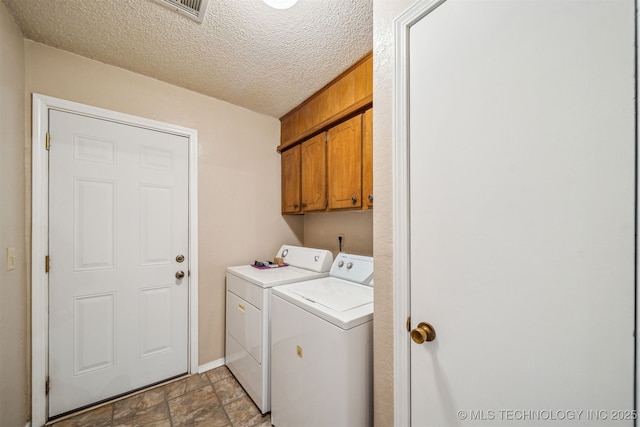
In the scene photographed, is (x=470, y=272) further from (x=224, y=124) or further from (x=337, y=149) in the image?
(x=224, y=124)

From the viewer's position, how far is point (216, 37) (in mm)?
1506

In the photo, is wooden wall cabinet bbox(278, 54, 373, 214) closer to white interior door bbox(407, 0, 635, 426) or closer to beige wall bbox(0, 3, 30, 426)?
white interior door bbox(407, 0, 635, 426)

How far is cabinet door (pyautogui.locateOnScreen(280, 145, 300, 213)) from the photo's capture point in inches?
94.0

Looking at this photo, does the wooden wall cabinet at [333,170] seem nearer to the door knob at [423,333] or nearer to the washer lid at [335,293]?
the washer lid at [335,293]

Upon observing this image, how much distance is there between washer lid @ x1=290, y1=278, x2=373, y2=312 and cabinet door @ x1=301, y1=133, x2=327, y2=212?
0.66 m

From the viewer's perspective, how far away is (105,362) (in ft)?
5.76

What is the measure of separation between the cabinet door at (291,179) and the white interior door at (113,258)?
918 millimetres

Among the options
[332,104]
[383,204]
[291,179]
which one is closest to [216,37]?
[332,104]

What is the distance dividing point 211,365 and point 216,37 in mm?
2533

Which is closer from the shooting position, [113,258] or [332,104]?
[113,258]

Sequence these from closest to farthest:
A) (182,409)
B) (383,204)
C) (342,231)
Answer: (383,204), (182,409), (342,231)

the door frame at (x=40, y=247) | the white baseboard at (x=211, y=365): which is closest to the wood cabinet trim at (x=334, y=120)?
the door frame at (x=40, y=247)

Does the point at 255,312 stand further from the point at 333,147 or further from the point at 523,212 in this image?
the point at 523,212

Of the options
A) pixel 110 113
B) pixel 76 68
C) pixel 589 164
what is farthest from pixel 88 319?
pixel 589 164
